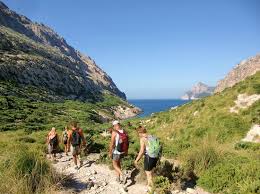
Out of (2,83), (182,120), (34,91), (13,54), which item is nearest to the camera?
(182,120)

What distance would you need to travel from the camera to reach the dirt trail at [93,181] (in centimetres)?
1253

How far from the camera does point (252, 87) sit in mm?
30531

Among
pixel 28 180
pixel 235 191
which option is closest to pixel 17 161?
pixel 28 180

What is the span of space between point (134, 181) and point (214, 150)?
12.8 ft

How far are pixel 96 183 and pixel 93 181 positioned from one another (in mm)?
387

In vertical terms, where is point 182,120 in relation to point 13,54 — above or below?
below

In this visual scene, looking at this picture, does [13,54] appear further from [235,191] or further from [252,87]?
[235,191]

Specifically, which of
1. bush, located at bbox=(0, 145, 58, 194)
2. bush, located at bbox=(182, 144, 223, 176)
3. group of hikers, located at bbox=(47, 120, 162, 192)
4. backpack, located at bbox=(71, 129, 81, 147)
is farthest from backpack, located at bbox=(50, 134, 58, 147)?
bush, located at bbox=(182, 144, 223, 176)

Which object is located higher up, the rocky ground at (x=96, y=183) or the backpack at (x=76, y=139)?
the backpack at (x=76, y=139)

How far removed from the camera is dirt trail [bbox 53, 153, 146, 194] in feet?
41.1

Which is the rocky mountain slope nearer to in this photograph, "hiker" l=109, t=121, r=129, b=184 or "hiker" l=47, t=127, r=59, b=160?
"hiker" l=109, t=121, r=129, b=184

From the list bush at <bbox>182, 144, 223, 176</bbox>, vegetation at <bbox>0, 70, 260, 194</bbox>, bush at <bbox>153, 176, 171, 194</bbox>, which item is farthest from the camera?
bush at <bbox>182, 144, 223, 176</bbox>

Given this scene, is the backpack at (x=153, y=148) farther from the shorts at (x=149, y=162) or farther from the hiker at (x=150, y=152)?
the shorts at (x=149, y=162)

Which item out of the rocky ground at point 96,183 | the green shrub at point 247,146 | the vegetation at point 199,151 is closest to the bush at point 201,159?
the vegetation at point 199,151
